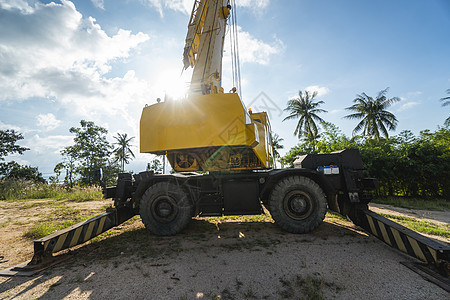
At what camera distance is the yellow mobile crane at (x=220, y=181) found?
458 cm

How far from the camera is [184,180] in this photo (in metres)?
4.93

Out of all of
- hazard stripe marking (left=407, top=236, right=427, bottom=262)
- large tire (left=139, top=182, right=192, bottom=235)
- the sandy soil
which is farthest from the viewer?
large tire (left=139, top=182, right=192, bottom=235)

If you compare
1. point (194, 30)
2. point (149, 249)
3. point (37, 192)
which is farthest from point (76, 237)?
point (37, 192)

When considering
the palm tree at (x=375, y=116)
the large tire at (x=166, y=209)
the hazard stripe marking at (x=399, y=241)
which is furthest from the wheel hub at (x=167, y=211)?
the palm tree at (x=375, y=116)

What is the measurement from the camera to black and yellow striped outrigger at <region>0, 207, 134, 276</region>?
3.25 meters

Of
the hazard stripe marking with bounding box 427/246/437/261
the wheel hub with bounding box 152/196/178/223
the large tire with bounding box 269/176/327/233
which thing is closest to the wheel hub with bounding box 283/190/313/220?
the large tire with bounding box 269/176/327/233

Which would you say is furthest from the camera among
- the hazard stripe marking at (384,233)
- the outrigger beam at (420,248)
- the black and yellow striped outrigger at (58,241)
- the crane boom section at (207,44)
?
the crane boom section at (207,44)

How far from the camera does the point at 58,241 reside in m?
3.67

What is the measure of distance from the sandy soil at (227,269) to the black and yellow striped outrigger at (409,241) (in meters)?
0.25

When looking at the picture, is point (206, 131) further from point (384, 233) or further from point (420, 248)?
point (420, 248)

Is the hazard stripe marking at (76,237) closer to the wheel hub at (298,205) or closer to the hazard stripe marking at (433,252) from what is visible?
the wheel hub at (298,205)

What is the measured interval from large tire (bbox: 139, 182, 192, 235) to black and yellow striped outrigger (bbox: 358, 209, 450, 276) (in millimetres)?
4339

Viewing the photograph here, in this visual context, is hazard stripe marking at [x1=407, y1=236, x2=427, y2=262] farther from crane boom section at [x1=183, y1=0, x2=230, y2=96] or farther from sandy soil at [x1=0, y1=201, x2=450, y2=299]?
crane boom section at [x1=183, y1=0, x2=230, y2=96]

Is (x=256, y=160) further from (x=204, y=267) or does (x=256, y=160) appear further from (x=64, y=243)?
(x=64, y=243)
